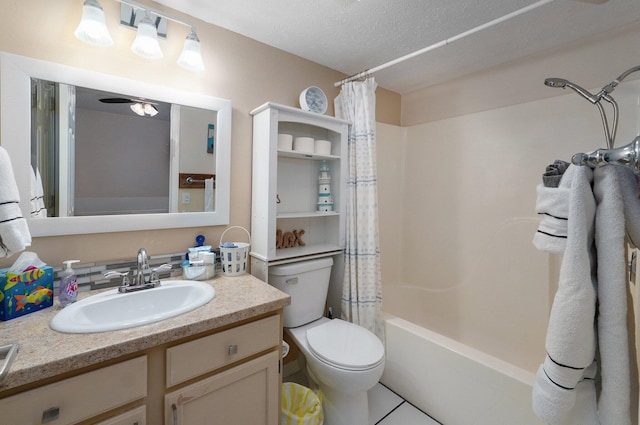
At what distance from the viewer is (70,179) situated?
1.27m

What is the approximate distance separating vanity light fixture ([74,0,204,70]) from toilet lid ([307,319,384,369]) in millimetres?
1596

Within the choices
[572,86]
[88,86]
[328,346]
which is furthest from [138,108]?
[572,86]

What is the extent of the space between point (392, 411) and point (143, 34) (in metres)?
2.42

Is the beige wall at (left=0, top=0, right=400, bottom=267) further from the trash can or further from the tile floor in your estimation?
the tile floor

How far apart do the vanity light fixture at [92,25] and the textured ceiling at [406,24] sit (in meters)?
0.36

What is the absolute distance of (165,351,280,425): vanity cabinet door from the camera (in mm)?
1012

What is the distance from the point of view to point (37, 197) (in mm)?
1208

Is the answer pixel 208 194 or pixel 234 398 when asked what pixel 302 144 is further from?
pixel 234 398

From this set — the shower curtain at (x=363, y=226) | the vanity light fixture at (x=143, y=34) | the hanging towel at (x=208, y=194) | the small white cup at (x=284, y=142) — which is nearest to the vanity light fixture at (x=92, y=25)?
the vanity light fixture at (x=143, y=34)

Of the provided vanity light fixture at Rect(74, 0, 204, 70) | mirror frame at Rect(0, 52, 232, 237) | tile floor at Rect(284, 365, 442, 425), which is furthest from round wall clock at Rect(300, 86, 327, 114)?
tile floor at Rect(284, 365, 442, 425)

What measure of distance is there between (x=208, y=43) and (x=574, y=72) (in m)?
2.21

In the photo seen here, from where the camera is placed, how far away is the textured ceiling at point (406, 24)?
4.73 ft

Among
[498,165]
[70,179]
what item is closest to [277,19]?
[70,179]

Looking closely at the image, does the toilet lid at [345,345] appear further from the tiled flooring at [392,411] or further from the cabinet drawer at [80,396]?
the cabinet drawer at [80,396]
